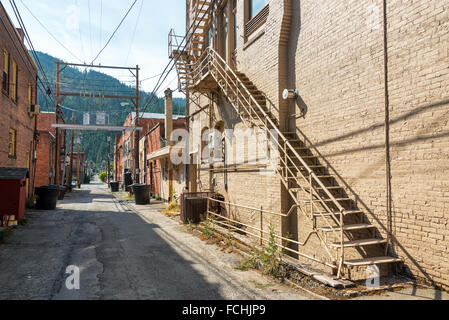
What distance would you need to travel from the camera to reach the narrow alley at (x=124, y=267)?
5176mm

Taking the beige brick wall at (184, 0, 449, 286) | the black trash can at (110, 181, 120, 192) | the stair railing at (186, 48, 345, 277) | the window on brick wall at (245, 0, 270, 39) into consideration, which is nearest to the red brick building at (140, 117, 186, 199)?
the stair railing at (186, 48, 345, 277)

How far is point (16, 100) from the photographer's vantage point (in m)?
15.2

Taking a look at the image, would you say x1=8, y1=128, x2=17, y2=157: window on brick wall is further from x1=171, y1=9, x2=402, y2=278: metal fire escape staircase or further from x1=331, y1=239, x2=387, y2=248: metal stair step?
x1=331, y1=239, x2=387, y2=248: metal stair step

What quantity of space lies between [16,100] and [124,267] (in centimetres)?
1287

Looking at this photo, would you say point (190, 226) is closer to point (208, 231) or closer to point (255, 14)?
point (208, 231)

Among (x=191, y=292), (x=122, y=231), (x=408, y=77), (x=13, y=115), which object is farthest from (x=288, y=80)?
(x=13, y=115)

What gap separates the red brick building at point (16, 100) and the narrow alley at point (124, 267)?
5.56 meters

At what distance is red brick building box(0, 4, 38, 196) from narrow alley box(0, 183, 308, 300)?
556 centimetres

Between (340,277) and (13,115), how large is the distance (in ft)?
51.6

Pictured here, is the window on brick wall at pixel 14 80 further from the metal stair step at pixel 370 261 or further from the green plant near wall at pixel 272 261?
the metal stair step at pixel 370 261

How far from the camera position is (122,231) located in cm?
1097

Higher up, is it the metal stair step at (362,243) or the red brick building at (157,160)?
the red brick building at (157,160)

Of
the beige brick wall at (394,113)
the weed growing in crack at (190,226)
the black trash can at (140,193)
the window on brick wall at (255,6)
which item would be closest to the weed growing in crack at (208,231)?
the weed growing in crack at (190,226)

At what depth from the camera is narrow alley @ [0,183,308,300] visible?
518cm
